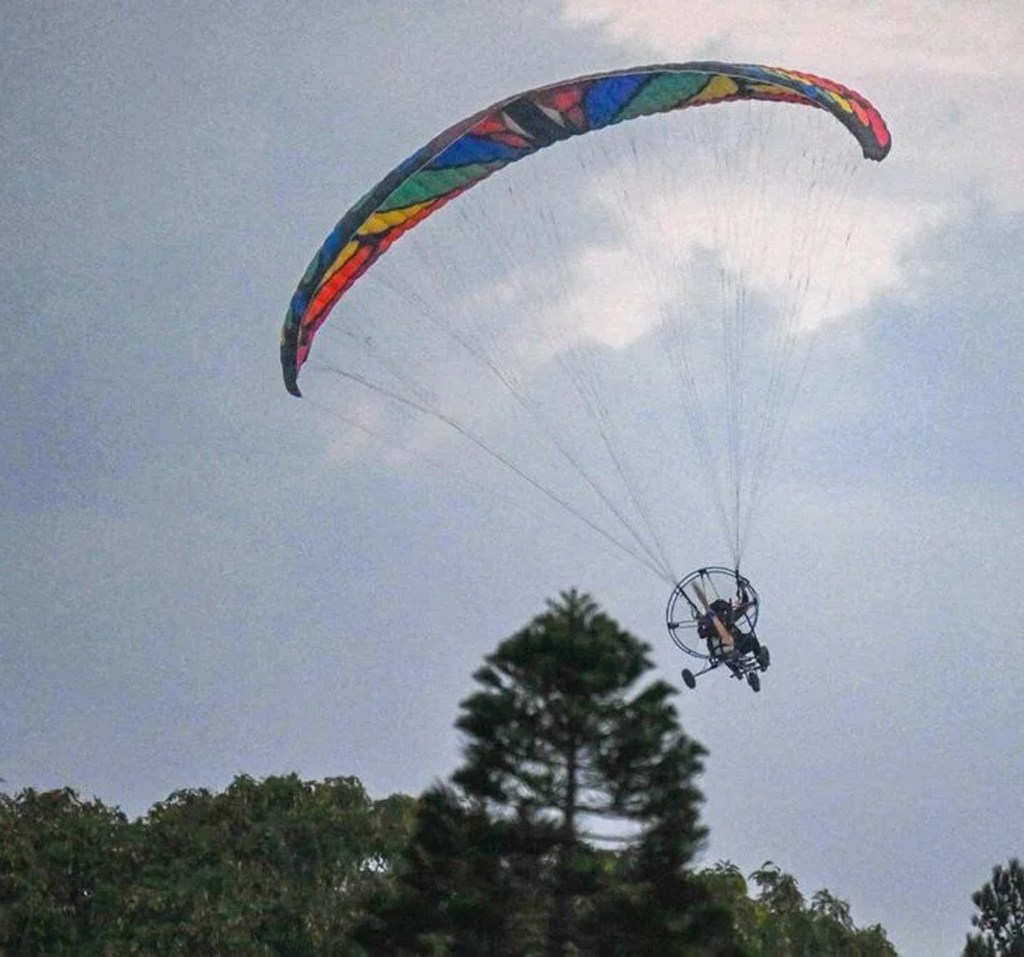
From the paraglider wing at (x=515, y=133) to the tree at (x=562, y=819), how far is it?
808cm

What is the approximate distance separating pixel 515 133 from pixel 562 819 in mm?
10972

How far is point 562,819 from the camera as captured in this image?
28.5 meters

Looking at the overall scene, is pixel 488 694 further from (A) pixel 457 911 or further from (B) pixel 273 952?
(B) pixel 273 952

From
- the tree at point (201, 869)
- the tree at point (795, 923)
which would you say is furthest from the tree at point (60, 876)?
the tree at point (795, 923)

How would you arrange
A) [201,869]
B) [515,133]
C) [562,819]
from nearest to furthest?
1. [562,819]
2. [515,133]
3. [201,869]

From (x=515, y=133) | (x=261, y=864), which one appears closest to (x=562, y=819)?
(x=515, y=133)

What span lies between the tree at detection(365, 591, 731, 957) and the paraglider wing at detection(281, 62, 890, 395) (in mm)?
8079

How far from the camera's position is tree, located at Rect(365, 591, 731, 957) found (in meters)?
28.3

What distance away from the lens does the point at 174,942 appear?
135 feet

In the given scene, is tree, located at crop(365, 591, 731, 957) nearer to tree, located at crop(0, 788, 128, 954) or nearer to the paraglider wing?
the paraglider wing

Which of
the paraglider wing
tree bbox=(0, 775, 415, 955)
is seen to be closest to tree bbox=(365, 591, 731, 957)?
the paraglider wing

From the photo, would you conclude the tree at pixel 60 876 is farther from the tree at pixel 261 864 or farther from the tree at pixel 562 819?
the tree at pixel 562 819

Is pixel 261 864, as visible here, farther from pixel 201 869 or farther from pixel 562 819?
pixel 562 819

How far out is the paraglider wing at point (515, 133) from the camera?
113 feet
